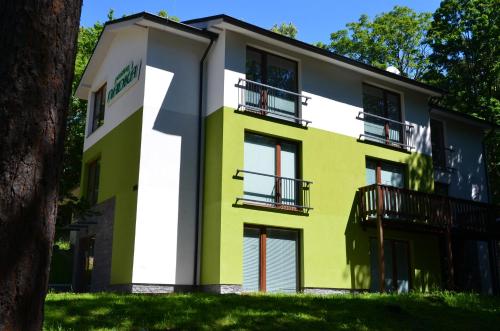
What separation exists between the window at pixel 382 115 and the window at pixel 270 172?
12.5 ft

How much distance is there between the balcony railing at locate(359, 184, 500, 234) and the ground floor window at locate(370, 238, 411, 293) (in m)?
1.13

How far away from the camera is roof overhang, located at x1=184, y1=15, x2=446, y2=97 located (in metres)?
16.0

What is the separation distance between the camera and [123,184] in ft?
54.4

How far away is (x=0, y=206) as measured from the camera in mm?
2959

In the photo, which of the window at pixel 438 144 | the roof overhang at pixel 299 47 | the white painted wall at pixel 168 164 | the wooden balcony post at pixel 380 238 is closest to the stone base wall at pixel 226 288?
the white painted wall at pixel 168 164

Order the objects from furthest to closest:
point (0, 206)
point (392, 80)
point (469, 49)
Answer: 1. point (469, 49)
2. point (392, 80)
3. point (0, 206)

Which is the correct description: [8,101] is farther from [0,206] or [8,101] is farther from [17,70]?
[0,206]

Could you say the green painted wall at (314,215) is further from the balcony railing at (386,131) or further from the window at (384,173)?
the balcony railing at (386,131)

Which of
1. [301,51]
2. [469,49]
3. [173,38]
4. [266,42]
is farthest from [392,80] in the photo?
[469,49]

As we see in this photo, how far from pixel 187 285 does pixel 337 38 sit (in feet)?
93.2

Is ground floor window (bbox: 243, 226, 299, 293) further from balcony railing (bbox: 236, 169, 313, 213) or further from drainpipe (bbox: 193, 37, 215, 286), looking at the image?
drainpipe (bbox: 193, 37, 215, 286)

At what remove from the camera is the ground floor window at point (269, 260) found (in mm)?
15109

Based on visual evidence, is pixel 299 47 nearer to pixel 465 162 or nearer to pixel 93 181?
pixel 93 181

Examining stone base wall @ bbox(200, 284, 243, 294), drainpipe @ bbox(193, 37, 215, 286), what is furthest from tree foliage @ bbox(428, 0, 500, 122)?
stone base wall @ bbox(200, 284, 243, 294)
